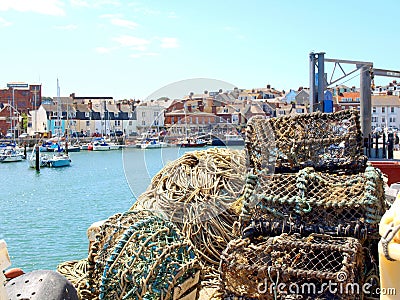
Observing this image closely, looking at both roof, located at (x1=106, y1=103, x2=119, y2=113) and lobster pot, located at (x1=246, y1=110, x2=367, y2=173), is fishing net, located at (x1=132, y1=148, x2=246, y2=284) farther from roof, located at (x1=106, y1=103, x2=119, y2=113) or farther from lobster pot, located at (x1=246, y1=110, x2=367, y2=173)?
roof, located at (x1=106, y1=103, x2=119, y2=113)

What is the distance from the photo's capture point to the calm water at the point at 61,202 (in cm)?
796

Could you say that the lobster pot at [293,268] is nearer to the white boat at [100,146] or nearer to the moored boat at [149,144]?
the moored boat at [149,144]

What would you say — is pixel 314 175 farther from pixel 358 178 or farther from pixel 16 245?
pixel 16 245

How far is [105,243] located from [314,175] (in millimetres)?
1239

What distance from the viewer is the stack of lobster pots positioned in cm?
243

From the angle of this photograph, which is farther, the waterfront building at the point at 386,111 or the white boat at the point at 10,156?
the waterfront building at the point at 386,111

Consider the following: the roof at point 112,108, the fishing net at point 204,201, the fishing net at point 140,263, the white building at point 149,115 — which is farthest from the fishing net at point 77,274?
the roof at point 112,108

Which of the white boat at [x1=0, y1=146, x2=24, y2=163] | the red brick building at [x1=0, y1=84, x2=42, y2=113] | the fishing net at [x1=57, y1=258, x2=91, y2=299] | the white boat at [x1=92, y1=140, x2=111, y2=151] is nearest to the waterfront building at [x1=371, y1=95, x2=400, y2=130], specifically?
the white boat at [x1=92, y1=140, x2=111, y2=151]

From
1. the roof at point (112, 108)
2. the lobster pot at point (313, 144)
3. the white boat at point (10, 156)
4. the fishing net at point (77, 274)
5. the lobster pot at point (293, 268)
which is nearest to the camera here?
the lobster pot at point (293, 268)

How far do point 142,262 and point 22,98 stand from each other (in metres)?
83.5

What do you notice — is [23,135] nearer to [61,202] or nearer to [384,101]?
[384,101]

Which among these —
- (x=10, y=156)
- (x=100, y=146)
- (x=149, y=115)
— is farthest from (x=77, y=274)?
(x=100, y=146)

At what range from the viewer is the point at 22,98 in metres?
81.1

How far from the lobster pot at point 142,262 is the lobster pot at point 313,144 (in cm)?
78
